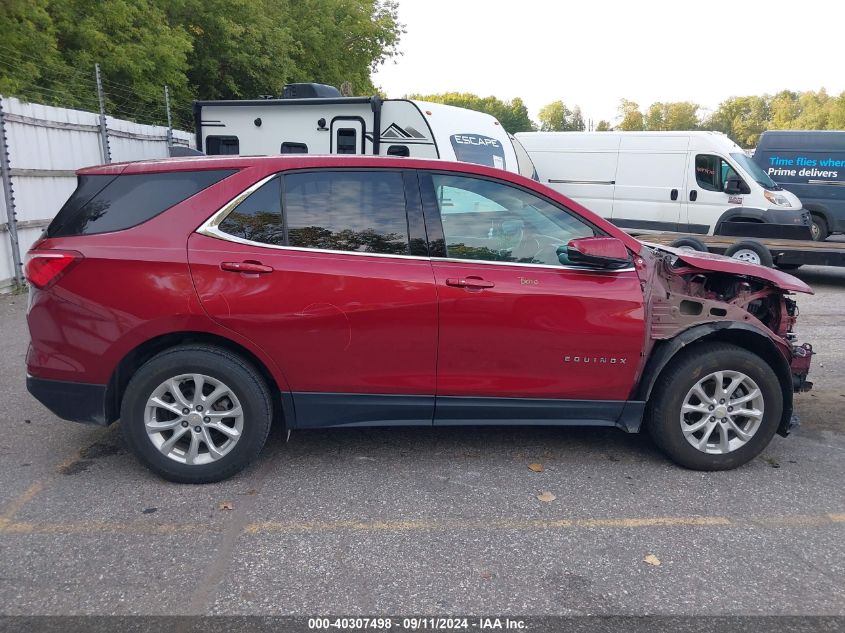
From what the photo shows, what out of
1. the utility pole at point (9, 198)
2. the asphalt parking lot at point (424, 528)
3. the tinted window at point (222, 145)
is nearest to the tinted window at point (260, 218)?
the asphalt parking lot at point (424, 528)

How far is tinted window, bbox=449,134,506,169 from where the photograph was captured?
32.0ft

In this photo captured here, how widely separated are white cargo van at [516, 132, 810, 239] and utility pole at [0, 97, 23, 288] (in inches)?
378

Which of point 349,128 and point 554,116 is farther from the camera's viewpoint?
point 554,116

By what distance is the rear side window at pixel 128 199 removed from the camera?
379cm

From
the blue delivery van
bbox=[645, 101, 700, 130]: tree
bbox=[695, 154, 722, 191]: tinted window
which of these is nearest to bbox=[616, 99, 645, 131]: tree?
bbox=[645, 101, 700, 130]: tree

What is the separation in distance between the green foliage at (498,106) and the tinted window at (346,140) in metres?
101

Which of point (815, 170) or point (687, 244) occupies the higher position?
point (815, 170)

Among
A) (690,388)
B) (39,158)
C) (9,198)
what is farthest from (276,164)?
(39,158)

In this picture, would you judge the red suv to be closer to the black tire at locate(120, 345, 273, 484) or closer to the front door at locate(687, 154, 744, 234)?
the black tire at locate(120, 345, 273, 484)

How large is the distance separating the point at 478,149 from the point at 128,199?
6.91 m

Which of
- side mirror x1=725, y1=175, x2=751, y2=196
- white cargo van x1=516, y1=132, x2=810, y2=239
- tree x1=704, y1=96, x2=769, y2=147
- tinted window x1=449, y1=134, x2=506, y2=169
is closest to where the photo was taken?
tinted window x1=449, y1=134, x2=506, y2=169

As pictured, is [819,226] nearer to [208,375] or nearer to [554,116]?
[208,375]

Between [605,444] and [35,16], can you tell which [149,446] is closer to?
[605,444]

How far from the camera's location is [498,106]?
126 m
